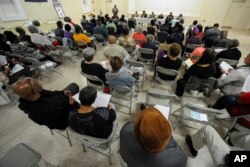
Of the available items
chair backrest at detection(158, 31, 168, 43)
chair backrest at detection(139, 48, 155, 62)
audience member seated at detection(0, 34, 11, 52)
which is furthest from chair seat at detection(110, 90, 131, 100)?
chair backrest at detection(158, 31, 168, 43)

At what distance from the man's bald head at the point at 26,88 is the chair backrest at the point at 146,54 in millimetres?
2586

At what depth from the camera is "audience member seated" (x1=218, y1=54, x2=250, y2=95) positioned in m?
2.21

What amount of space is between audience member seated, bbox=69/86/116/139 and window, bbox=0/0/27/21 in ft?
20.6

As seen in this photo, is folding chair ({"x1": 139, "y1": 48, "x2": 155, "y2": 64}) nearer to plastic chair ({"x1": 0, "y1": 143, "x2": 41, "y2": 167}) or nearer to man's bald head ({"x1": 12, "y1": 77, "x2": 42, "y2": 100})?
man's bald head ({"x1": 12, "y1": 77, "x2": 42, "y2": 100})

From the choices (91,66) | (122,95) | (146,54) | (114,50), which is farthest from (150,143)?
(146,54)

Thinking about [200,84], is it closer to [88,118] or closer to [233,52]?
[233,52]

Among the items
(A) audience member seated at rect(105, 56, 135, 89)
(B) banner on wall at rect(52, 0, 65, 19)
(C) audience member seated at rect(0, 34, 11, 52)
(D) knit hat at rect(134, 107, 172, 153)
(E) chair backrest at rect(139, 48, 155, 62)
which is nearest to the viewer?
(D) knit hat at rect(134, 107, 172, 153)

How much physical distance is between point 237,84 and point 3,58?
4509 mm

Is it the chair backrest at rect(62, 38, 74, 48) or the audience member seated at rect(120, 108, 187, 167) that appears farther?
the chair backrest at rect(62, 38, 74, 48)

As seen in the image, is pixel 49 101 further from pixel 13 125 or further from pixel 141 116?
pixel 13 125

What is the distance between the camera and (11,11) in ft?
17.8

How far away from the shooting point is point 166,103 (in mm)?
2186

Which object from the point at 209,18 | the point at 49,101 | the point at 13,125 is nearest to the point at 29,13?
the point at 13,125

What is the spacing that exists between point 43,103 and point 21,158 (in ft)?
1.80
